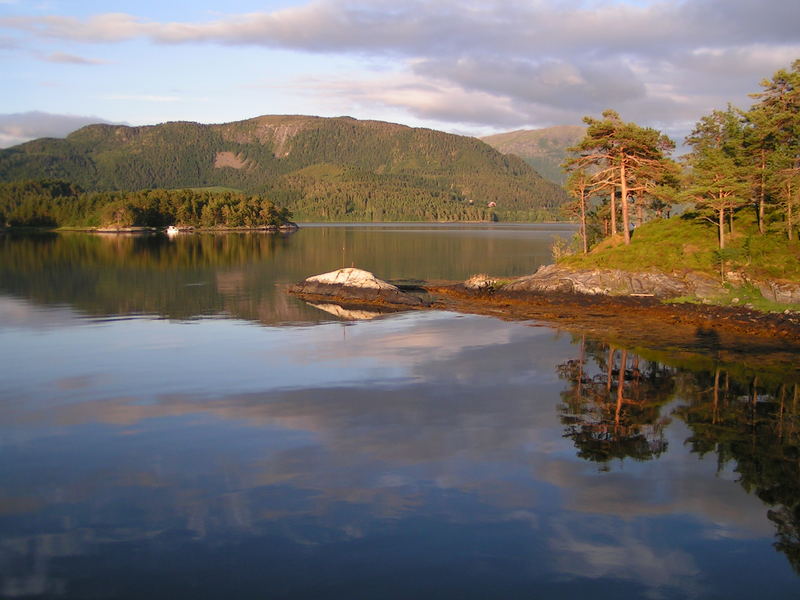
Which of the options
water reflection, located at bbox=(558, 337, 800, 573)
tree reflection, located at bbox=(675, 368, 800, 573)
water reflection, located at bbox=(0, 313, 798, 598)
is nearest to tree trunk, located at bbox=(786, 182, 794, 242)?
water reflection, located at bbox=(558, 337, 800, 573)

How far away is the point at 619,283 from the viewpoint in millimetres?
50469

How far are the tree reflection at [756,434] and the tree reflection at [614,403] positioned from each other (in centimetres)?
121

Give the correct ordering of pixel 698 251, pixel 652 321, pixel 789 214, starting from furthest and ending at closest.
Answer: pixel 698 251 < pixel 789 214 < pixel 652 321

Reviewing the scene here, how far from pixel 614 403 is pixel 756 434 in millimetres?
5212

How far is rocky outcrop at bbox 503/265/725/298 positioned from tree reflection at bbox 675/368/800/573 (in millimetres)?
18850

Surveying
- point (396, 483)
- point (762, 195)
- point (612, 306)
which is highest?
point (762, 195)

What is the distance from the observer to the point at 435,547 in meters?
14.2

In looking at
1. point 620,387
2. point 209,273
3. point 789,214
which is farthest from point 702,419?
point 209,273

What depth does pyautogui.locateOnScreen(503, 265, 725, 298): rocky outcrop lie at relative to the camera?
47531 mm

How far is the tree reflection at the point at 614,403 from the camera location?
2050cm

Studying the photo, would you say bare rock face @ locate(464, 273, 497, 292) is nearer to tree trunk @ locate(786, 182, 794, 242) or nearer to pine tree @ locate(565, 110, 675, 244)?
pine tree @ locate(565, 110, 675, 244)

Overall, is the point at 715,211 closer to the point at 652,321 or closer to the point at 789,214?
the point at 789,214

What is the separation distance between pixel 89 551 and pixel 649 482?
14.3 m

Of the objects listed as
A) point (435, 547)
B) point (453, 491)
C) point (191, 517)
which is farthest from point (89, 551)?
point (453, 491)
